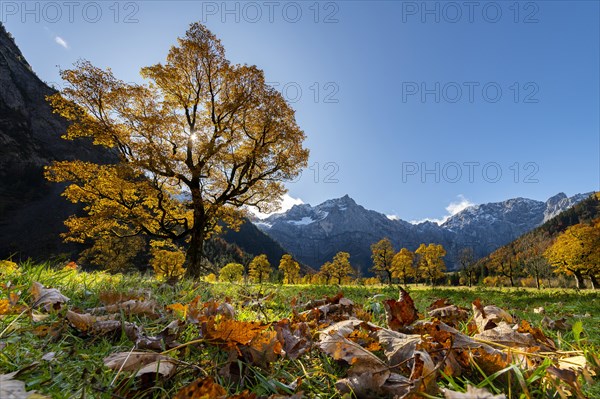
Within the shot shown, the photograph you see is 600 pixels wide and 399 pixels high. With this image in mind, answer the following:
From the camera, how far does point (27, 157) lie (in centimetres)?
8406

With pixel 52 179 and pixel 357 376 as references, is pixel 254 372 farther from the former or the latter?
pixel 52 179

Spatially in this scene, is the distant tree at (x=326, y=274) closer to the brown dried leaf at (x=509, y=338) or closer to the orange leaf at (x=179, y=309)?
the orange leaf at (x=179, y=309)

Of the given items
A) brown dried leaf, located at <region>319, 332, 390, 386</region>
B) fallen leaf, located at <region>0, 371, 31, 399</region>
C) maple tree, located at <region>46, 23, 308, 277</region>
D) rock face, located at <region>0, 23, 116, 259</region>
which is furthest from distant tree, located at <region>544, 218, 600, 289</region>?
rock face, located at <region>0, 23, 116, 259</region>

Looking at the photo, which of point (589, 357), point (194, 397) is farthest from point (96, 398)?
point (589, 357)

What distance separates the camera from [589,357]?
1.46 meters

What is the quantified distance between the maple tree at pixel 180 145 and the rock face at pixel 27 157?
6709cm

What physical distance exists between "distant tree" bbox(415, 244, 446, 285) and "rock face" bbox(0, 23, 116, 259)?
81.6 m

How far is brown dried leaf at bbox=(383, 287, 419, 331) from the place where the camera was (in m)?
1.94

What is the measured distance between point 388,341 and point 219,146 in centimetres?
1407

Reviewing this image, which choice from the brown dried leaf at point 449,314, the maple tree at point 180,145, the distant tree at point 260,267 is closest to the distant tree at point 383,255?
the distant tree at point 260,267

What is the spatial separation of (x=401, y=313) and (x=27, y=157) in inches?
4505

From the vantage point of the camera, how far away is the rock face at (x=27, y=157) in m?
67.4

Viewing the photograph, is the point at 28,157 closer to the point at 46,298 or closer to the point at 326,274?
the point at 326,274

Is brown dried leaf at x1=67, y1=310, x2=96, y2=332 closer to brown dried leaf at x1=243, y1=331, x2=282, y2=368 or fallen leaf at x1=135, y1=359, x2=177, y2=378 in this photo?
fallen leaf at x1=135, y1=359, x2=177, y2=378
